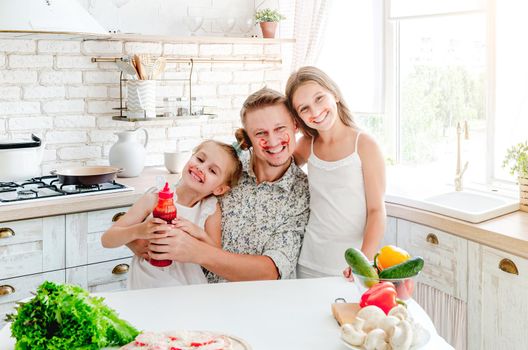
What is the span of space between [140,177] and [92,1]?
1.06 meters

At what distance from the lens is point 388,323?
4.15 ft

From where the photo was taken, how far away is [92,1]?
11.7 feet

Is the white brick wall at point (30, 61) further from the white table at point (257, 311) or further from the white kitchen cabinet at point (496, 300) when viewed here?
the white kitchen cabinet at point (496, 300)

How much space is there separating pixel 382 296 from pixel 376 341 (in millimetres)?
185

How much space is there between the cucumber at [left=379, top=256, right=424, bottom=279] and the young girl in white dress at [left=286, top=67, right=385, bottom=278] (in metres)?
0.73

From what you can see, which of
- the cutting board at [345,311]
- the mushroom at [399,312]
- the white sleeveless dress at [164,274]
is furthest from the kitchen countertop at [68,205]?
the mushroom at [399,312]

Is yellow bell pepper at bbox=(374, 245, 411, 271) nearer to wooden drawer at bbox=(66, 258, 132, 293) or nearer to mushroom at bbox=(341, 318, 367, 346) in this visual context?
mushroom at bbox=(341, 318, 367, 346)

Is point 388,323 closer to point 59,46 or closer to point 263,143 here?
point 263,143

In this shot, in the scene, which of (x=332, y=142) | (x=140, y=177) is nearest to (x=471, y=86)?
(x=332, y=142)

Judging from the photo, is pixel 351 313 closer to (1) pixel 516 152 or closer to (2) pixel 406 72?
(1) pixel 516 152

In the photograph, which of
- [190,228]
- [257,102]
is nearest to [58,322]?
[190,228]

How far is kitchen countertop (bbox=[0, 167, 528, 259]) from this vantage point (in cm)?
226

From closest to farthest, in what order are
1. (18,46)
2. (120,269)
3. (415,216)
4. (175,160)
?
(415,216) < (120,269) < (18,46) < (175,160)

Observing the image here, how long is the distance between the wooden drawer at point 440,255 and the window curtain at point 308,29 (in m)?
1.60
